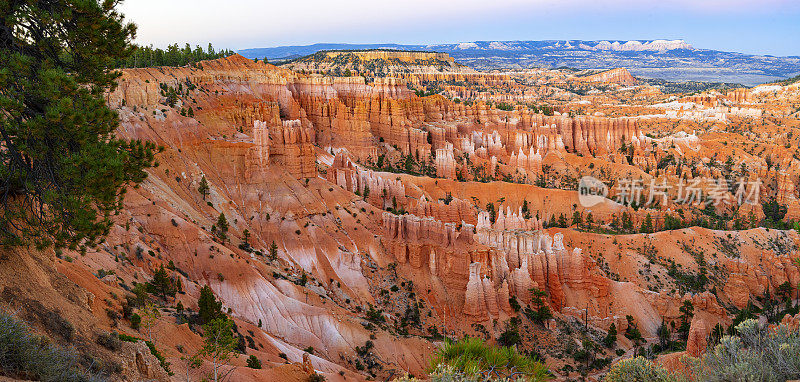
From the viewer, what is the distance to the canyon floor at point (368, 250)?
83.0ft

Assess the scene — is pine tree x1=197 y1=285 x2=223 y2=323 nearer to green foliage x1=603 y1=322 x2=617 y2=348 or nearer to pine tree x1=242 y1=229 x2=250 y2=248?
pine tree x1=242 y1=229 x2=250 y2=248

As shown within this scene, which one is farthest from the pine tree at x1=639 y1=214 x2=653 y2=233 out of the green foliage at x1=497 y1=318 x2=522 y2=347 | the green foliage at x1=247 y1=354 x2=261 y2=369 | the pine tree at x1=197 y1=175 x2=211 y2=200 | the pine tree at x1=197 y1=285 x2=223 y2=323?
the green foliage at x1=247 y1=354 x2=261 y2=369

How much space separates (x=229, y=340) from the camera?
1827cm

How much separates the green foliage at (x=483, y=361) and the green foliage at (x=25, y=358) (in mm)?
7724

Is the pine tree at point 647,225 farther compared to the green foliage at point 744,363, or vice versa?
the pine tree at point 647,225

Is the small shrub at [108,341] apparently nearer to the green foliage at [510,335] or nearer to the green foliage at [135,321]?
the green foliage at [135,321]

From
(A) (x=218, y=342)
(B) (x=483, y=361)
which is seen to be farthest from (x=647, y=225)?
(B) (x=483, y=361)

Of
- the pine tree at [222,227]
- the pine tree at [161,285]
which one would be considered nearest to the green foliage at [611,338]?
the pine tree at [222,227]

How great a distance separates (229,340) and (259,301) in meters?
17.6

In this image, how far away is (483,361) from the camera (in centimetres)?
1161

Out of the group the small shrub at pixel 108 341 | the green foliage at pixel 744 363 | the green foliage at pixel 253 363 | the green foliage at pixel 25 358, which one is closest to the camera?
the green foliage at pixel 25 358

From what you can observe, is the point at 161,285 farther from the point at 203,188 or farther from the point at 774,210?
the point at 774,210

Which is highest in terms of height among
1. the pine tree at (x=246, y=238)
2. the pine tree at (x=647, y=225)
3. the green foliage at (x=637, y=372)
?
the green foliage at (x=637, y=372)

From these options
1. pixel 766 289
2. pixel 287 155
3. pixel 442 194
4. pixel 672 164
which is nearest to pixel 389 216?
pixel 287 155
